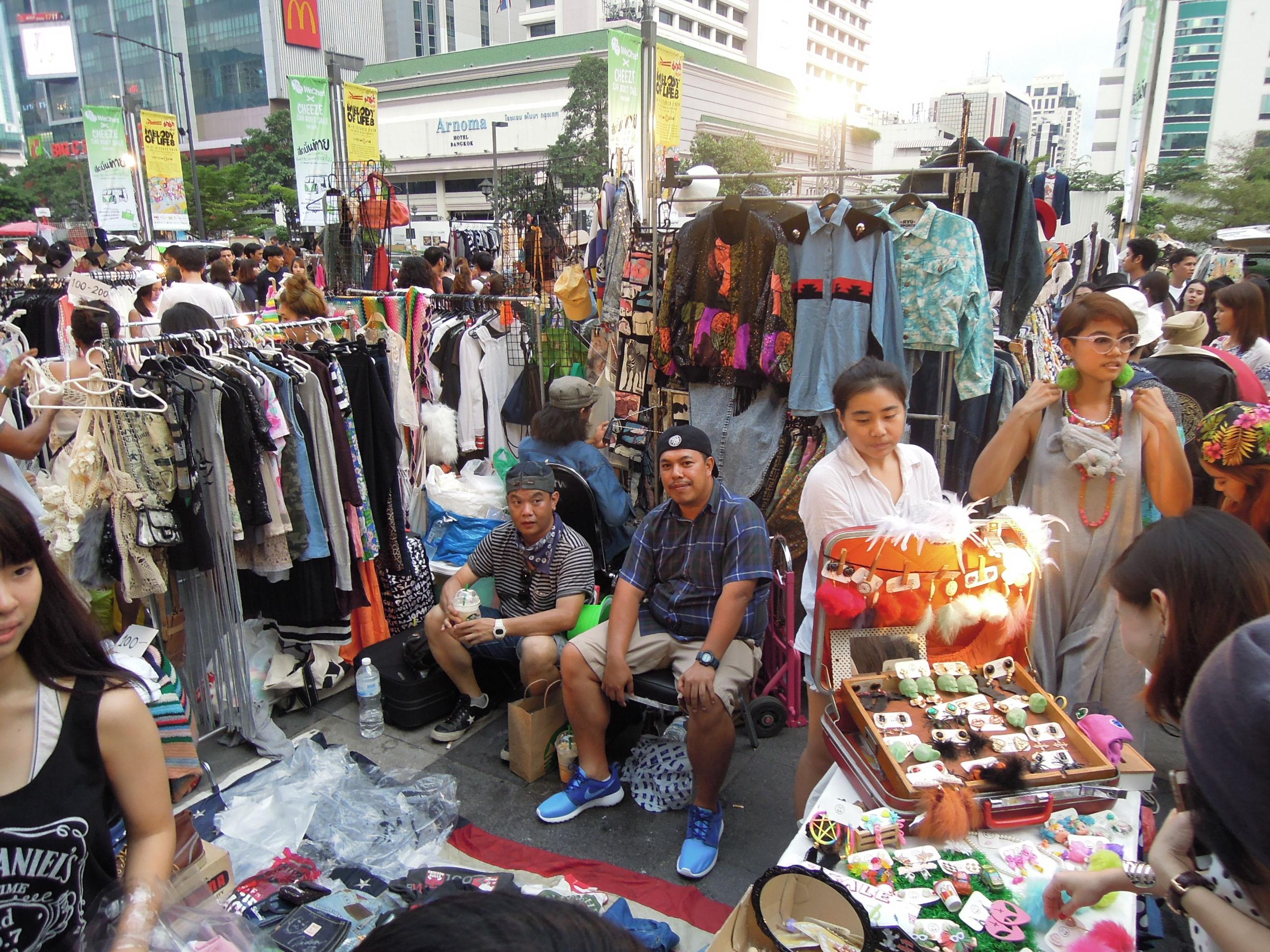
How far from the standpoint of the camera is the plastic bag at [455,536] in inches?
188

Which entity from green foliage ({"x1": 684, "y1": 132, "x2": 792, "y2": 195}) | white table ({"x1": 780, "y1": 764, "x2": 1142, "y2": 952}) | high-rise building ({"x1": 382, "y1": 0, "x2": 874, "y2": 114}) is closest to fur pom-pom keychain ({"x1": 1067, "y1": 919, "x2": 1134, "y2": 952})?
white table ({"x1": 780, "y1": 764, "x2": 1142, "y2": 952})

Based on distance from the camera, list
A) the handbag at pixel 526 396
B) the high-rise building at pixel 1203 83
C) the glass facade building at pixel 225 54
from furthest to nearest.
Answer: the glass facade building at pixel 225 54 < the high-rise building at pixel 1203 83 < the handbag at pixel 526 396

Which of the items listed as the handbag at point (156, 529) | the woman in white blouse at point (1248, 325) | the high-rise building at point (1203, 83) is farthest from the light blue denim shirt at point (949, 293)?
the high-rise building at point (1203, 83)

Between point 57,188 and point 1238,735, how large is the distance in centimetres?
5220

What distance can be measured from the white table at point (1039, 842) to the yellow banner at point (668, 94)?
7.45 m

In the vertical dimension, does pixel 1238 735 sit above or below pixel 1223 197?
below

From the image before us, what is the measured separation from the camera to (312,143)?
10734 mm

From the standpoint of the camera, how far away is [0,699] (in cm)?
145

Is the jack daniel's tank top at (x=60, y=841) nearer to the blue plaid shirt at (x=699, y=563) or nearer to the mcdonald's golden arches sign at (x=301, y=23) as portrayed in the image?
the blue plaid shirt at (x=699, y=563)

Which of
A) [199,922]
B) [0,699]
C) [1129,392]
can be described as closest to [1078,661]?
[1129,392]

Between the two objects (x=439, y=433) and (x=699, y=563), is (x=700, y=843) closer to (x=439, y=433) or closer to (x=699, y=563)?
(x=699, y=563)

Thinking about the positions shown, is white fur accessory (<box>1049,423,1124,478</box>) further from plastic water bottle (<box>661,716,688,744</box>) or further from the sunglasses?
plastic water bottle (<box>661,716,688,744</box>)

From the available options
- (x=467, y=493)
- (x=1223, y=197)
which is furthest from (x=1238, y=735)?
(x=1223, y=197)

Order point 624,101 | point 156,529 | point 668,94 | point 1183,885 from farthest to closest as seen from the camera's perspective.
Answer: point 668,94 → point 624,101 → point 156,529 → point 1183,885
